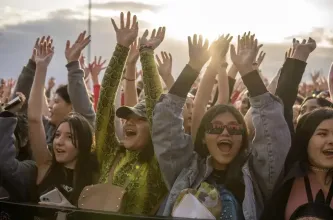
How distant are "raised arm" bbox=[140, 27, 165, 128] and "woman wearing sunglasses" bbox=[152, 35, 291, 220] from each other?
290 millimetres

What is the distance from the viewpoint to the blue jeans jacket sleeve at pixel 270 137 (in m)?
2.49

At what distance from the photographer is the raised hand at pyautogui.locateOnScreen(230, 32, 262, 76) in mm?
2600

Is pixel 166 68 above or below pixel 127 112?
above

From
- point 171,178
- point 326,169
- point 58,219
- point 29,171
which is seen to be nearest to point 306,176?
→ point 326,169

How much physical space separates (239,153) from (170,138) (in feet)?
1.17

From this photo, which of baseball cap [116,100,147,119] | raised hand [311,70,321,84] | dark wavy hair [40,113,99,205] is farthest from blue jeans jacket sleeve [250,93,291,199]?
raised hand [311,70,321,84]

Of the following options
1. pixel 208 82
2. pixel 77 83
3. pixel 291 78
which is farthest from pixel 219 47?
pixel 77 83

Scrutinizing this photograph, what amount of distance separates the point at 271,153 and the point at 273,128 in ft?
0.39

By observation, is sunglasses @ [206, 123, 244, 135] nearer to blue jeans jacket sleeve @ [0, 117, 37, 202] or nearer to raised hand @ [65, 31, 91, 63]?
blue jeans jacket sleeve @ [0, 117, 37, 202]

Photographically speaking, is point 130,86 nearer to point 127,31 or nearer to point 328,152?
point 127,31

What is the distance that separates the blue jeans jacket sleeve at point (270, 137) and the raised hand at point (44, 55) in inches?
62.0

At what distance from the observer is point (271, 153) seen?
250cm

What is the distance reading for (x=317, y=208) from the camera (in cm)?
229

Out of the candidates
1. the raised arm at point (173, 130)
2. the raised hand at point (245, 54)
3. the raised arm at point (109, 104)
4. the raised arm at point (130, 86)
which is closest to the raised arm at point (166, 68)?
the raised arm at point (130, 86)
